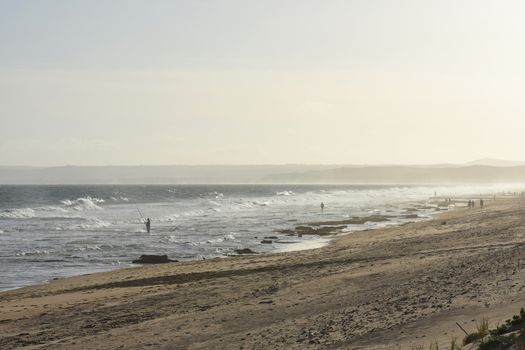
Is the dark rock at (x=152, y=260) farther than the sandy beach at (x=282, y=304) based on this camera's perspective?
Yes

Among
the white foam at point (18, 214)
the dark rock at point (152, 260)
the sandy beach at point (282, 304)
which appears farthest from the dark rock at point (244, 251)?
the white foam at point (18, 214)

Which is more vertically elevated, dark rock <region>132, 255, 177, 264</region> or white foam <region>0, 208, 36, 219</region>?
dark rock <region>132, 255, 177, 264</region>

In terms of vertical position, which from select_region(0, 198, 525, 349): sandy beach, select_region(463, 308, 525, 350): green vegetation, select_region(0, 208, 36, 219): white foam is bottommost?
select_region(0, 208, 36, 219): white foam

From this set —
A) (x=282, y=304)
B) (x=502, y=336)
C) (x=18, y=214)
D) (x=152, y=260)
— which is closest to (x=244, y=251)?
(x=152, y=260)

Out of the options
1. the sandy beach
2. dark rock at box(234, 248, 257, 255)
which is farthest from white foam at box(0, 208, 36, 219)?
the sandy beach

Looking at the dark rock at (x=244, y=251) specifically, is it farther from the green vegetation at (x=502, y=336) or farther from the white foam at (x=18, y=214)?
the white foam at (x=18, y=214)

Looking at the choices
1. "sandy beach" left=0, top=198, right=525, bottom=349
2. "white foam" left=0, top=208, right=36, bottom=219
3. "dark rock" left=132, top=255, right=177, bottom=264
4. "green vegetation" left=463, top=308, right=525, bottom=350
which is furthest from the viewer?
"white foam" left=0, top=208, right=36, bottom=219

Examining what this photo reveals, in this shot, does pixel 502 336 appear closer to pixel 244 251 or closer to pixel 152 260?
pixel 152 260

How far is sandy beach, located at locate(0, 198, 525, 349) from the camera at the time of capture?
10.5 meters

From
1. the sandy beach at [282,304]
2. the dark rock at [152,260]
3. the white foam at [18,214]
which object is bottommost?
the white foam at [18,214]

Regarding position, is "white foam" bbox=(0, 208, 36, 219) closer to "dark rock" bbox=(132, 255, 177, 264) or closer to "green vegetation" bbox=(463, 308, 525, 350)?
"dark rock" bbox=(132, 255, 177, 264)

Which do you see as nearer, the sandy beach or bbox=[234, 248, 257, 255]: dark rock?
the sandy beach

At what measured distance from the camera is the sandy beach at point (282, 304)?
1054 cm

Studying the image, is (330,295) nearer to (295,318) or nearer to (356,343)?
(295,318)
